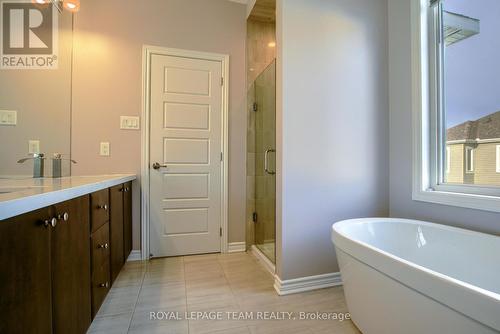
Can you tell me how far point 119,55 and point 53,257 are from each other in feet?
6.47

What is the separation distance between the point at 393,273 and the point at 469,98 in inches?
54.3

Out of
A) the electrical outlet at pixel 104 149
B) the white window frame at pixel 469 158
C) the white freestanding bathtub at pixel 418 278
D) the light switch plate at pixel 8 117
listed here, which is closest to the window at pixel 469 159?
the white window frame at pixel 469 158

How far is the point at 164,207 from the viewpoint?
2.29 m

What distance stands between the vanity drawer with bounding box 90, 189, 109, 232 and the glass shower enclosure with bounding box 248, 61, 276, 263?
3.86 ft

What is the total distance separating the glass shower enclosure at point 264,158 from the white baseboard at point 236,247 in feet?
0.47

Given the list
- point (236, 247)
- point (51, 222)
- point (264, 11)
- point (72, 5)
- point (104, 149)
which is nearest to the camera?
point (51, 222)

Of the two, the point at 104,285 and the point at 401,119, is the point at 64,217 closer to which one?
the point at 104,285

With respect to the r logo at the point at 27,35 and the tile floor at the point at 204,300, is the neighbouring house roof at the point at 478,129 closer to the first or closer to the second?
the tile floor at the point at 204,300

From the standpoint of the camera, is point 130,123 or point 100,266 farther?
point 130,123

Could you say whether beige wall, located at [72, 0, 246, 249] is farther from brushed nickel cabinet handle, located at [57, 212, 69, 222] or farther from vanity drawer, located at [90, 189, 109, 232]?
brushed nickel cabinet handle, located at [57, 212, 69, 222]

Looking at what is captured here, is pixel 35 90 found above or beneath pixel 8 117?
above

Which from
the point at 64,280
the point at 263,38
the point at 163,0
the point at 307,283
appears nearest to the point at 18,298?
the point at 64,280

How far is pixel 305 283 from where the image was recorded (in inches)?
67.6

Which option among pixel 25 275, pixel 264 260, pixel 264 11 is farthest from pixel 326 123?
pixel 25 275
